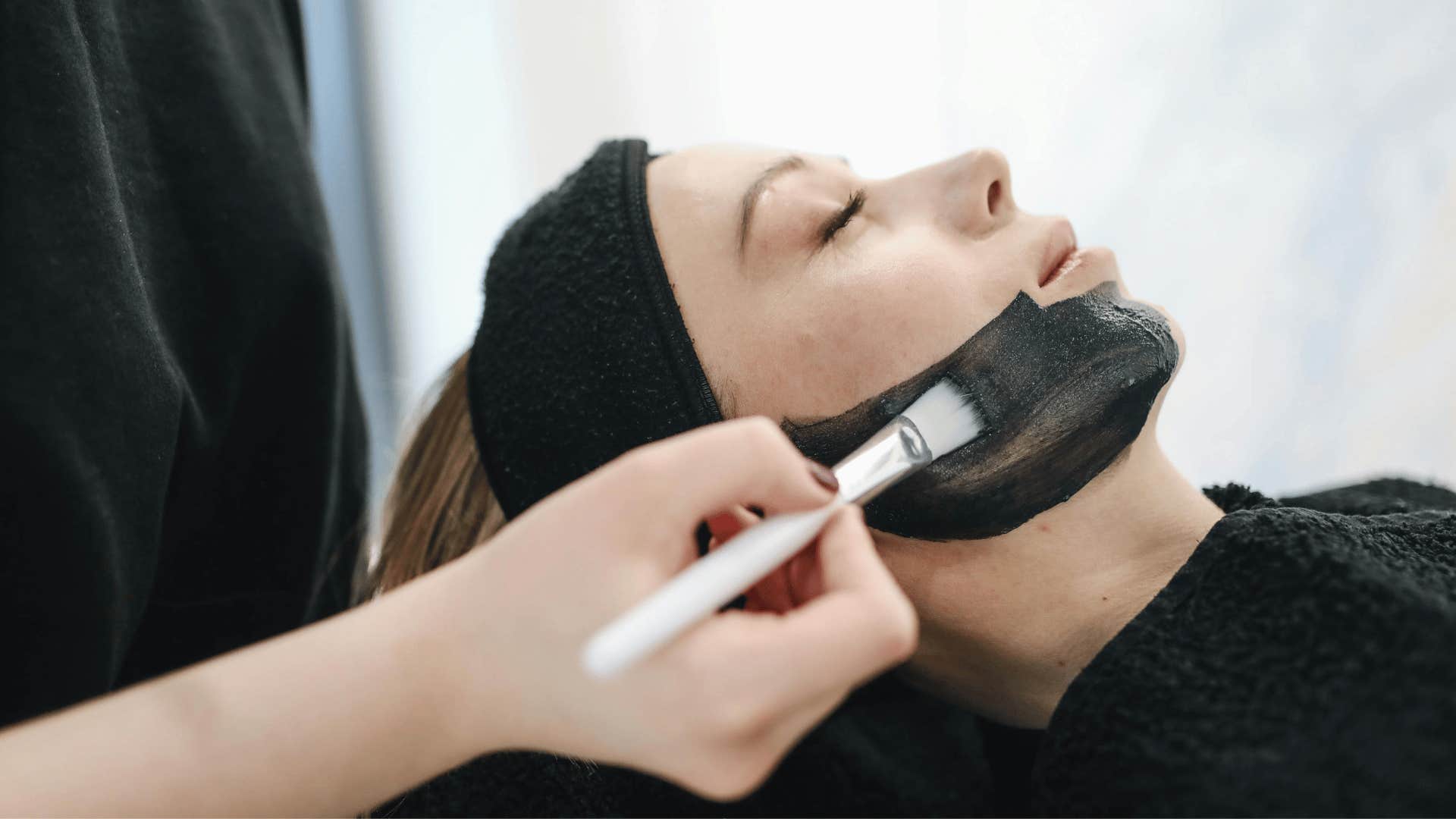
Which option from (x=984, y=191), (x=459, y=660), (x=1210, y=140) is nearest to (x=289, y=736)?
(x=459, y=660)

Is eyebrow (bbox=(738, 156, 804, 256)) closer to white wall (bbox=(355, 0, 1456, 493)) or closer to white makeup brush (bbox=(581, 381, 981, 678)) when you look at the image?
white makeup brush (bbox=(581, 381, 981, 678))

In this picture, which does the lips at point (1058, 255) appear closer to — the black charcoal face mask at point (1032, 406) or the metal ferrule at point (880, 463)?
the black charcoal face mask at point (1032, 406)

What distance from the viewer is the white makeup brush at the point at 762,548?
15.6 inches

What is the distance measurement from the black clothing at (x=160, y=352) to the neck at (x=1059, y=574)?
2.10 feet

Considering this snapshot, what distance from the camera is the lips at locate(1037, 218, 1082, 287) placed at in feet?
2.31

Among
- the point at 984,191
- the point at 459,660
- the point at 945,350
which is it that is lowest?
the point at 459,660

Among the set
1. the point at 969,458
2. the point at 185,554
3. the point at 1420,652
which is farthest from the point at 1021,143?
the point at 185,554

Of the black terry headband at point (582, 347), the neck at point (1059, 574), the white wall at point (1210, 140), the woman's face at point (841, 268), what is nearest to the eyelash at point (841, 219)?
the woman's face at point (841, 268)

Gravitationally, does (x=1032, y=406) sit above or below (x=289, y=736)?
above

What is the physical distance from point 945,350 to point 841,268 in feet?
0.35

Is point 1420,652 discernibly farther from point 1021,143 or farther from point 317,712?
point 1021,143

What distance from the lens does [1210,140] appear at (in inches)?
41.2

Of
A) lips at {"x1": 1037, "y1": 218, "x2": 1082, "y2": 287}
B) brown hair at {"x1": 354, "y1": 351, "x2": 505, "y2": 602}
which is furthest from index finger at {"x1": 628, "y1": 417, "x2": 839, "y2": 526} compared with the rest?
brown hair at {"x1": 354, "y1": 351, "x2": 505, "y2": 602}

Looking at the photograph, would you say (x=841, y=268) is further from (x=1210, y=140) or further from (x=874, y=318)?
(x=1210, y=140)
